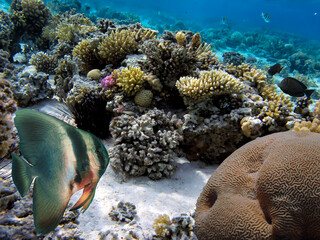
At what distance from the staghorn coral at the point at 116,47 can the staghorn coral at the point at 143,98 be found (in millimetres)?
1652

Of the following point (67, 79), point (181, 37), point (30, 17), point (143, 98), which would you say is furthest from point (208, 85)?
point (30, 17)

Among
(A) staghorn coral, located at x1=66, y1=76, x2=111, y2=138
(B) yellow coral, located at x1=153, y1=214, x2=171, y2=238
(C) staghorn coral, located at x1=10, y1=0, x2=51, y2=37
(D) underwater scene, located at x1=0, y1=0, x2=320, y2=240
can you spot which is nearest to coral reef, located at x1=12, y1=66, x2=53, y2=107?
(D) underwater scene, located at x1=0, y1=0, x2=320, y2=240

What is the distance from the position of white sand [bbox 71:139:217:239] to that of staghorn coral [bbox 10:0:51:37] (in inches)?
397

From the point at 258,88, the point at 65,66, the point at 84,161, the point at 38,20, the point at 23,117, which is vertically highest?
the point at 38,20

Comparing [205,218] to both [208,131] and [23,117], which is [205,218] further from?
[23,117]

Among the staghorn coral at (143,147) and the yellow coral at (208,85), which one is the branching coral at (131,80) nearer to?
A: the staghorn coral at (143,147)

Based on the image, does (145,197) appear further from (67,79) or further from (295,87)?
(67,79)

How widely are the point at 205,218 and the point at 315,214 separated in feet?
3.71

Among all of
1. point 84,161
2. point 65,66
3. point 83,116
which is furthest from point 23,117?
point 65,66

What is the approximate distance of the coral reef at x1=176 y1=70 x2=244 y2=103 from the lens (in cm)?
366

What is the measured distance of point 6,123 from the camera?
9.69 feet

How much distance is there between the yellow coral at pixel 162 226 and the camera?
2388 mm

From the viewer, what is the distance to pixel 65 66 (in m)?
5.42

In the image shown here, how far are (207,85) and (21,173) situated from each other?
10.6ft
